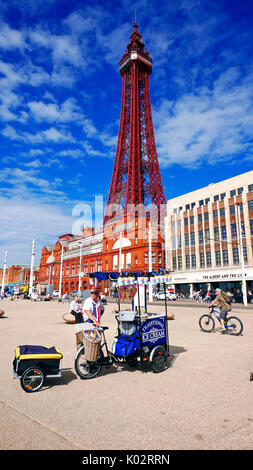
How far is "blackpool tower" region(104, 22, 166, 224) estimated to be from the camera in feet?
262

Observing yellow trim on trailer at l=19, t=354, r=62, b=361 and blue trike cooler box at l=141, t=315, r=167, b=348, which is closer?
yellow trim on trailer at l=19, t=354, r=62, b=361

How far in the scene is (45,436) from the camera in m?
3.74

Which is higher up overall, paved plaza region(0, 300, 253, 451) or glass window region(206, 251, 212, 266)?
glass window region(206, 251, 212, 266)

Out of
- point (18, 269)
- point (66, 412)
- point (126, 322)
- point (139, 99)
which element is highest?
point (139, 99)

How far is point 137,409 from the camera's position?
4.61 metres

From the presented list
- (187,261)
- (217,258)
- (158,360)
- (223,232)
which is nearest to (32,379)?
(158,360)

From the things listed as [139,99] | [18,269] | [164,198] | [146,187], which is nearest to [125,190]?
[146,187]

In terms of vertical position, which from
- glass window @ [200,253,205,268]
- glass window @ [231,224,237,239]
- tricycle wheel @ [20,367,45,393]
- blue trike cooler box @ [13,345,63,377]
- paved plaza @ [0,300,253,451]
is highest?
glass window @ [231,224,237,239]

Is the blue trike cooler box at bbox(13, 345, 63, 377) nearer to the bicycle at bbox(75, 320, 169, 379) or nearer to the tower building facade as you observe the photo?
the bicycle at bbox(75, 320, 169, 379)

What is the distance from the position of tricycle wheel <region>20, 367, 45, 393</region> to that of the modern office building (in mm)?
38537

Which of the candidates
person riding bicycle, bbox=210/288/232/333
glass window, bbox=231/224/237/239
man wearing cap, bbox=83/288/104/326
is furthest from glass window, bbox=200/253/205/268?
man wearing cap, bbox=83/288/104/326

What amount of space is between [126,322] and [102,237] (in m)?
75.4

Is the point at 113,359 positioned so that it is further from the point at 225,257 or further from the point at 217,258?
the point at 217,258

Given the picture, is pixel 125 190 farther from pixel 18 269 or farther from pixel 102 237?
pixel 18 269
